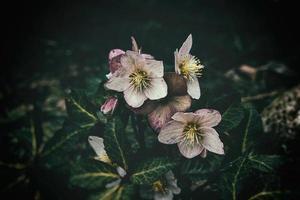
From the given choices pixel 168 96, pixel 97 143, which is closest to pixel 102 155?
pixel 97 143

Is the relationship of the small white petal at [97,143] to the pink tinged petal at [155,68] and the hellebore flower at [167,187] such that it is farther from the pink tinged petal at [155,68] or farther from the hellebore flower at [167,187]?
the pink tinged petal at [155,68]

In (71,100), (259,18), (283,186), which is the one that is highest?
(259,18)

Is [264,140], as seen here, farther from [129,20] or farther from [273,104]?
[129,20]

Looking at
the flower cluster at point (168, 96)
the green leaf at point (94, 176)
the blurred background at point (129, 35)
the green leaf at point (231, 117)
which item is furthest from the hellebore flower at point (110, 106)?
the blurred background at point (129, 35)

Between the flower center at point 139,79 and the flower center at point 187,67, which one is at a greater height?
the flower center at point 187,67

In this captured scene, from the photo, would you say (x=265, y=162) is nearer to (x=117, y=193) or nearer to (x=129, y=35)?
(x=117, y=193)

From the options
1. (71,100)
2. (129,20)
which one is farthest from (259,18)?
(71,100)

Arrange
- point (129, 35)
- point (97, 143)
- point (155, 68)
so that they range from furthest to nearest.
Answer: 1. point (129, 35)
2. point (97, 143)
3. point (155, 68)
